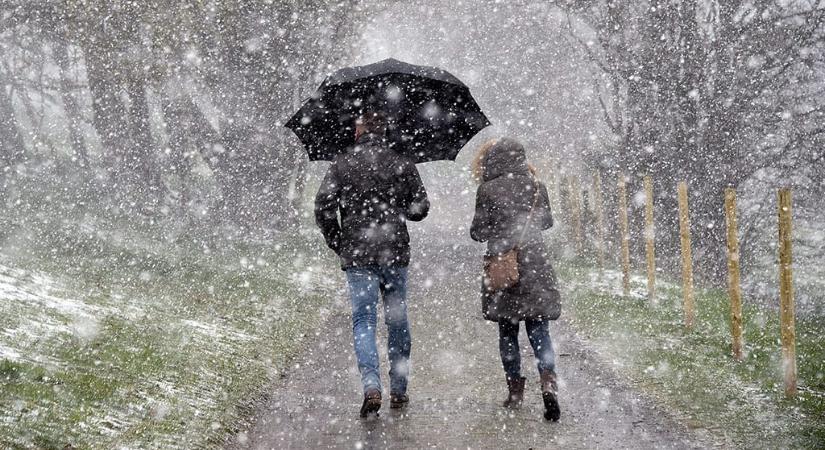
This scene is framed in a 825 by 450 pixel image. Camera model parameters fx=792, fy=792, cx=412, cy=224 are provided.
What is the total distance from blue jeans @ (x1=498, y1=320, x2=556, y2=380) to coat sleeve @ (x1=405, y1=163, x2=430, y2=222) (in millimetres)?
996

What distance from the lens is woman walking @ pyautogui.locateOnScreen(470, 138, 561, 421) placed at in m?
5.66

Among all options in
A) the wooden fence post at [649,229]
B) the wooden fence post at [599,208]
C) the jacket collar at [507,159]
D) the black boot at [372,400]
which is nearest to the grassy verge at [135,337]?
the black boot at [372,400]

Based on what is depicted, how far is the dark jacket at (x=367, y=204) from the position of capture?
556 centimetres

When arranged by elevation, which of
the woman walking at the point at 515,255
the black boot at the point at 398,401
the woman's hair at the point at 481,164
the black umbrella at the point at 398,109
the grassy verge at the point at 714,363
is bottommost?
the grassy verge at the point at 714,363

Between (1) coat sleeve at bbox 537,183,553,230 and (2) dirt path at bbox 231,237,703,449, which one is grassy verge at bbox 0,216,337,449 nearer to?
(2) dirt path at bbox 231,237,703,449

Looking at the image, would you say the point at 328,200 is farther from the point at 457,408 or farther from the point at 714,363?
the point at 714,363

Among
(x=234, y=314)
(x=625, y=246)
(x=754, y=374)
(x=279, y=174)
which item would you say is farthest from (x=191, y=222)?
(x=754, y=374)

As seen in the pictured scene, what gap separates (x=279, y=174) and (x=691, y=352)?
42.1 feet

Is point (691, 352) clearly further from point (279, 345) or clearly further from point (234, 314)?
point (234, 314)

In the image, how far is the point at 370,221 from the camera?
558 centimetres

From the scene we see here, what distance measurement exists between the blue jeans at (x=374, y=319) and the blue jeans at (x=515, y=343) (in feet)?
2.38

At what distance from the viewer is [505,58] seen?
2723 cm

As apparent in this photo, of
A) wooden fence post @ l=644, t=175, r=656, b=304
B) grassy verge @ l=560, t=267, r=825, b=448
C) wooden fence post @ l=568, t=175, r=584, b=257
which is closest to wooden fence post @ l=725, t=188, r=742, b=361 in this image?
grassy verge @ l=560, t=267, r=825, b=448

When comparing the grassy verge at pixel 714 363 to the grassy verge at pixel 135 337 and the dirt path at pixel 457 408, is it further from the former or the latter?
the grassy verge at pixel 135 337
